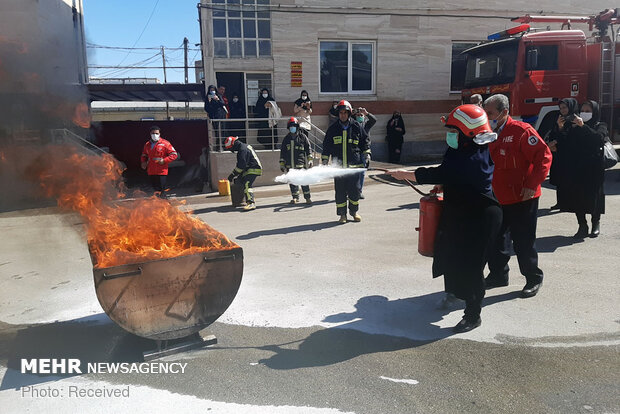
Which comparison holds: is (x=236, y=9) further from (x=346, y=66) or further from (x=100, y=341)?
(x=100, y=341)

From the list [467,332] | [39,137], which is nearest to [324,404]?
[467,332]

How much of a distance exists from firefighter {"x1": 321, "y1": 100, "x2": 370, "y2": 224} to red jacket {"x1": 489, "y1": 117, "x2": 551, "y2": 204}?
3574 mm

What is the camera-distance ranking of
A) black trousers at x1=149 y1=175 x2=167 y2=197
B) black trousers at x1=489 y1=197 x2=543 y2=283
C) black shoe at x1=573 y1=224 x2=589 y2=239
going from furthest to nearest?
black trousers at x1=149 y1=175 x2=167 y2=197 < black shoe at x1=573 y1=224 x2=589 y2=239 < black trousers at x1=489 y1=197 x2=543 y2=283

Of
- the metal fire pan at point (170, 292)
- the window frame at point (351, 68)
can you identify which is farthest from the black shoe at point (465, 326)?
the window frame at point (351, 68)

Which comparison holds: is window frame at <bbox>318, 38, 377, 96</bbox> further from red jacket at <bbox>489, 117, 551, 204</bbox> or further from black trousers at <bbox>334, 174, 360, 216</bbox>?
red jacket at <bbox>489, 117, 551, 204</bbox>

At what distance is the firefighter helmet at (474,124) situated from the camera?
3684 millimetres

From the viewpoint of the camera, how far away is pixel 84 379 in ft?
11.5

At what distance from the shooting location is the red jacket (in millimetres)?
4504

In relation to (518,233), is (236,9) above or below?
above

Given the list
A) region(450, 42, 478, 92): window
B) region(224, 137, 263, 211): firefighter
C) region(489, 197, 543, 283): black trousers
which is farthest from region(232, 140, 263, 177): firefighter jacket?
region(450, 42, 478, 92): window

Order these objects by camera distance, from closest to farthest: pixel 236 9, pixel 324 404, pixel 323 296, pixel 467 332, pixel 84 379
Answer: pixel 324 404
pixel 84 379
pixel 467 332
pixel 323 296
pixel 236 9

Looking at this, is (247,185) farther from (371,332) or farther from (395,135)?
(395,135)

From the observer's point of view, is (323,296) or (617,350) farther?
(323,296)

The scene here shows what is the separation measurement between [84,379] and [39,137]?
129 inches
